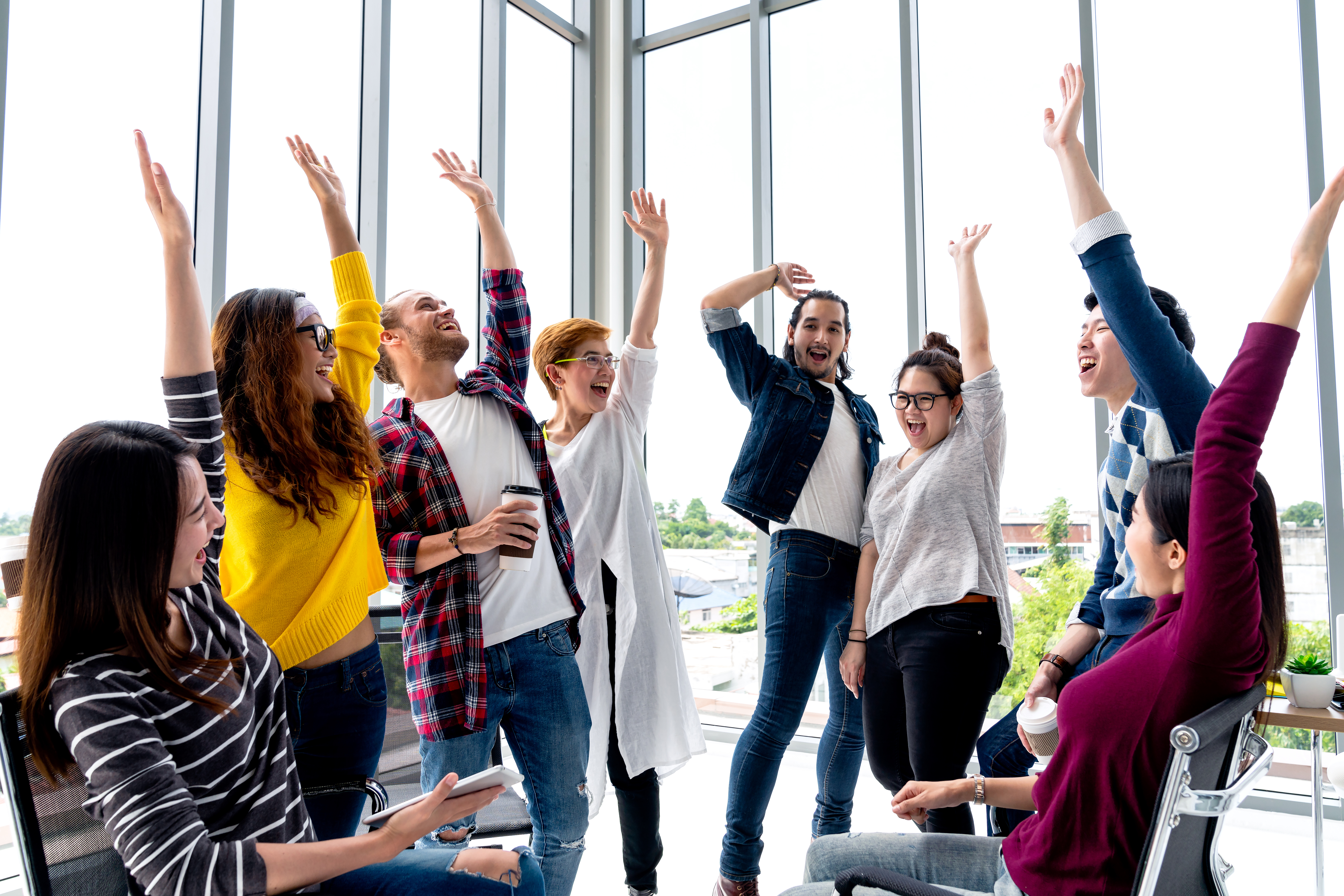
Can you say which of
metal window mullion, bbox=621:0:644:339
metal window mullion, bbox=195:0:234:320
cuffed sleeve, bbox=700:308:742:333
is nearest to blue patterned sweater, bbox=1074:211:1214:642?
cuffed sleeve, bbox=700:308:742:333

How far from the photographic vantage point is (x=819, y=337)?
251cm

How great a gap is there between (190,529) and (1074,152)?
153 cm

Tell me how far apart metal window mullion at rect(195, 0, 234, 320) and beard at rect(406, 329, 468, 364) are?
973 mm

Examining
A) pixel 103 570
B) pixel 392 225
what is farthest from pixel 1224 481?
pixel 392 225

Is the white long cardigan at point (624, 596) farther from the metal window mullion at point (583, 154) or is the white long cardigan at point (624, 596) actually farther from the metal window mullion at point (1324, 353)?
the metal window mullion at point (1324, 353)

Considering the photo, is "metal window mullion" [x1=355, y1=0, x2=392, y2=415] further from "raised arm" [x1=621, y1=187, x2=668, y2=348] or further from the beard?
the beard

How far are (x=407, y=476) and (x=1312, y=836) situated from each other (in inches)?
124

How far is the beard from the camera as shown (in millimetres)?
1923

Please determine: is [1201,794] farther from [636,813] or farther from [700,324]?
[700,324]

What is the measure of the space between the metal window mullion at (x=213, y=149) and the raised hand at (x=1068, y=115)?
2.24 metres

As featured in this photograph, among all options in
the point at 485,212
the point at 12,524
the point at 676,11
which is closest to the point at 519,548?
the point at 485,212

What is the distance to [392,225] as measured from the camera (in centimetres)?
315

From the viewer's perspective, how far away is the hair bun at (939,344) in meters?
2.43

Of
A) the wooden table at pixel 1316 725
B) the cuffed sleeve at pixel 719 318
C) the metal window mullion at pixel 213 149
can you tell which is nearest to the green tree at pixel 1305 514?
the wooden table at pixel 1316 725
